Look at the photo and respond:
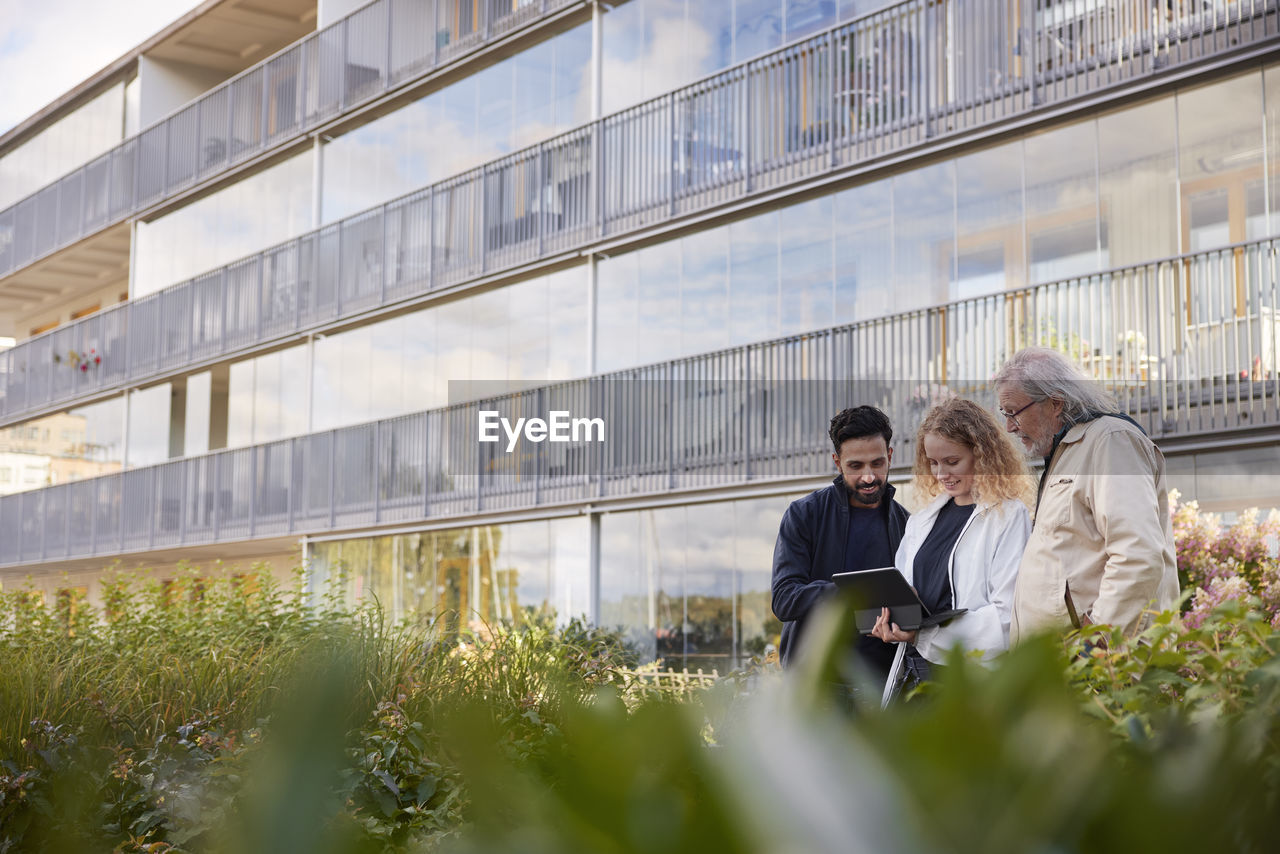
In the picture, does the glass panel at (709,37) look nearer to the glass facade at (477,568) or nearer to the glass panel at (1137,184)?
the glass panel at (1137,184)

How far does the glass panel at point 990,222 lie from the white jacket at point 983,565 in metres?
9.33

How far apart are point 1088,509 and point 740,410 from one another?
432 inches

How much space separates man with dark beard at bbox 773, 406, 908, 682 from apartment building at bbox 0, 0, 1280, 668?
24.3 ft

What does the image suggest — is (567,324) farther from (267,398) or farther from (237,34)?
(237,34)

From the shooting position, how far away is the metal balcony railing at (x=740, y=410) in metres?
11.0

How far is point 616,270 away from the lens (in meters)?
17.0

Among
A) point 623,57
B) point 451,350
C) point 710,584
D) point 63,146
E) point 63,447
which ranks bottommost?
point 710,584

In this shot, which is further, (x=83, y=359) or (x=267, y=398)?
(x=83, y=359)

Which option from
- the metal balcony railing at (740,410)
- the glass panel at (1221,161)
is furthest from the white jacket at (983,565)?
the glass panel at (1221,161)

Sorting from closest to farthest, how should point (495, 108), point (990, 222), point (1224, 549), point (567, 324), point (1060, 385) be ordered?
1. point (1060, 385)
2. point (1224, 549)
3. point (990, 222)
4. point (567, 324)
5. point (495, 108)

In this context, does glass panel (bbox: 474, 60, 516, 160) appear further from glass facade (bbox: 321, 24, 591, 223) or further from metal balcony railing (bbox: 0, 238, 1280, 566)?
metal balcony railing (bbox: 0, 238, 1280, 566)

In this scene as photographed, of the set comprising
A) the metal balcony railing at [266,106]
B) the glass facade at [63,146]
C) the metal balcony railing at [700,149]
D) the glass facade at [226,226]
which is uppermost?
the glass facade at [63,146]

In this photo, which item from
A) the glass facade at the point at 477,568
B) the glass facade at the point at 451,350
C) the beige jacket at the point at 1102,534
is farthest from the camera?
the glass facade at the point at 451,350

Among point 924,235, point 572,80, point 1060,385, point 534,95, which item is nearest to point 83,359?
point 534,95
